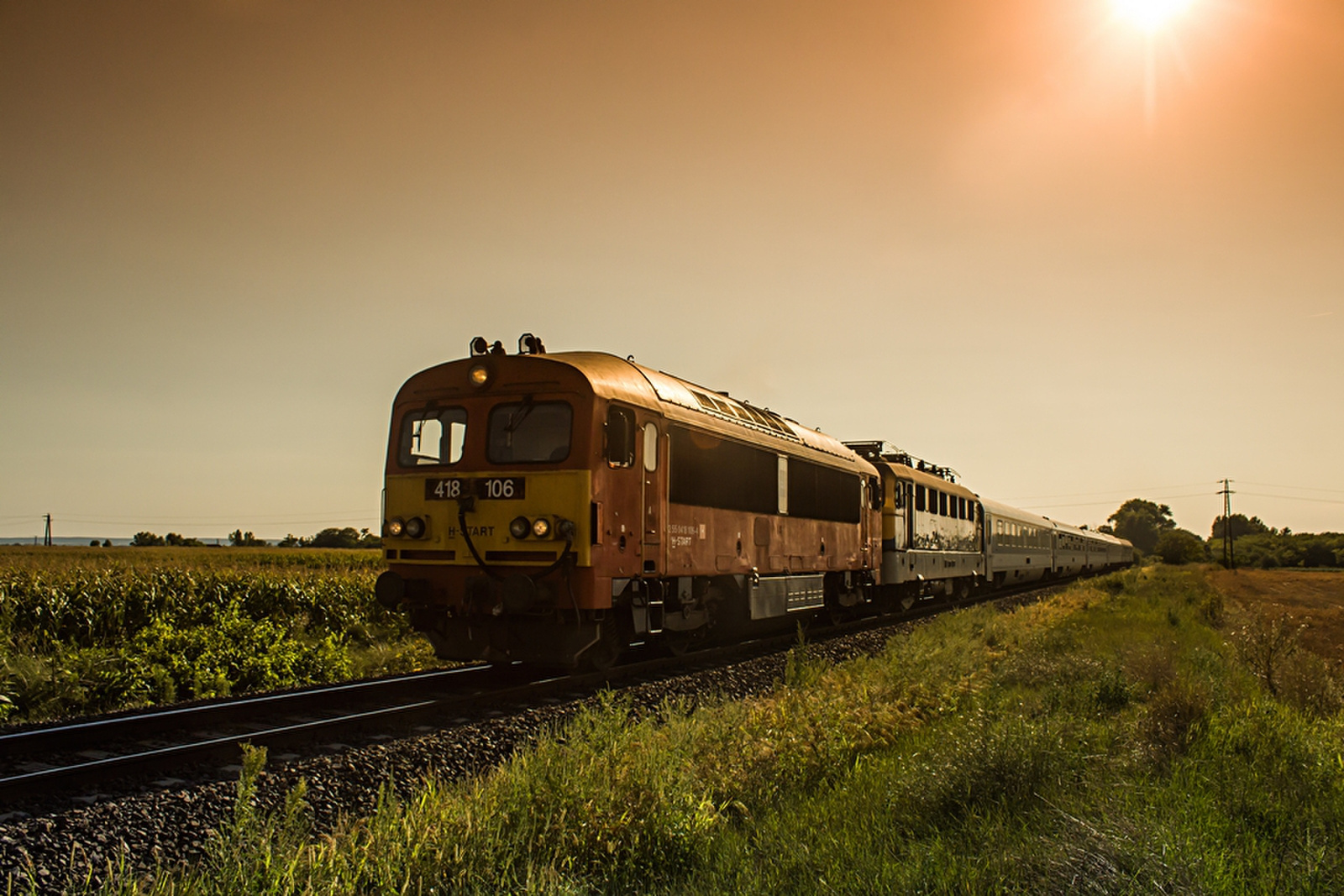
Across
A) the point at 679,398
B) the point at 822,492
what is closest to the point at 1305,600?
the point at 822,492

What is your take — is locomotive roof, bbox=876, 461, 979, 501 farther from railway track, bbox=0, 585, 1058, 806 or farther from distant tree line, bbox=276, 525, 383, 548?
distant tree line, bbox=276, 525, 383, 548

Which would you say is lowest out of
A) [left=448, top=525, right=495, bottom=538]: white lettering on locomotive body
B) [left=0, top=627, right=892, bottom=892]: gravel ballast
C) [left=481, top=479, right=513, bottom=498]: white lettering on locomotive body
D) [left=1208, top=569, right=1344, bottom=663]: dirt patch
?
[left=1208, top=569, right=1344, bottom=663]: dirt patch

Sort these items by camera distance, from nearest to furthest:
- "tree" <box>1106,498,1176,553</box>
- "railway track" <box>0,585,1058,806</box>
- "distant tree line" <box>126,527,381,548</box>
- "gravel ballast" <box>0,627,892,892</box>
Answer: "gravel ballast" <box>0,627,892,892</box>, "railway track" <box>0,585,1058,806</box>, "distant tree line" <box>126,527,381,548</box>, "tree" <box>1106,498,1176,553</box>

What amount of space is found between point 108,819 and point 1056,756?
580cm

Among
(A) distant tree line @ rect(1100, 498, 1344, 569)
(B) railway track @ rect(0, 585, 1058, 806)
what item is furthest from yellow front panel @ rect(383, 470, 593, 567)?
(A) distant tree line @ rect(1100, 498, 1344, 569)

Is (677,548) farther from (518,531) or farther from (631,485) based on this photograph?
(518,531)

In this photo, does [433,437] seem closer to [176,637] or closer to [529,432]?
[529,432]

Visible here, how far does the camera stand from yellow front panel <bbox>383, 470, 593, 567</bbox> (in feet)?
30.5

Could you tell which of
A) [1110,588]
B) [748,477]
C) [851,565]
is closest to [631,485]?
[748,477]

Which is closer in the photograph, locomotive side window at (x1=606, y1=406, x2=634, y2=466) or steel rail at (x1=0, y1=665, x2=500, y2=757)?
steel rail at (x1=0, y1=665, x2=500, y2=757)

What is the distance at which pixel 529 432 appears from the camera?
9867mm

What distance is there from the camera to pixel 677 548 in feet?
35.9

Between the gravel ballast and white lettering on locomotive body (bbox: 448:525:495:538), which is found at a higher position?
white lettering on locomotive body (bbox: 448:525:495:538)

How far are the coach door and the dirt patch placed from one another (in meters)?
7.39
